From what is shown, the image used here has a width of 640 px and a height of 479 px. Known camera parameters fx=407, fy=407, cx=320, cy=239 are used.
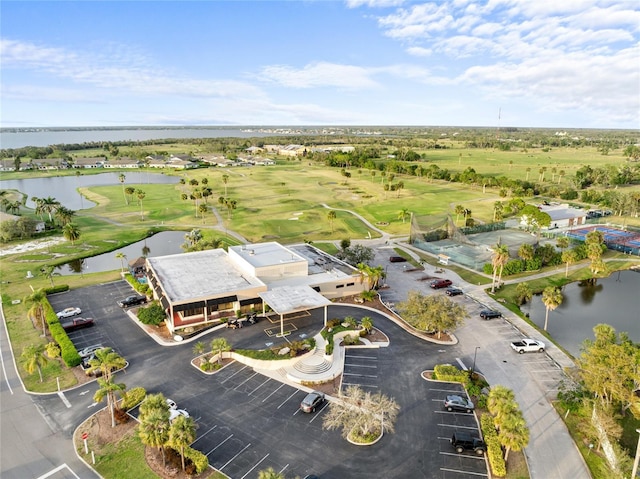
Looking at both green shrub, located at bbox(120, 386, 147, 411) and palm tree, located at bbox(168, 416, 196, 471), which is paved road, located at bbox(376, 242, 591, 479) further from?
green shrub, located at bbox(120, 386, 147, 411)

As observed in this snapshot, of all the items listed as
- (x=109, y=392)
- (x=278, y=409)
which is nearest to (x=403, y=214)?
(x=278, y=409)

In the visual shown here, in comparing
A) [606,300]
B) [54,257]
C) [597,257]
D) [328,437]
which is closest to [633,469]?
[328,437]

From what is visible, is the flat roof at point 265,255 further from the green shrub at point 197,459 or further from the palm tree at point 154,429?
the green shrub at point 197,459

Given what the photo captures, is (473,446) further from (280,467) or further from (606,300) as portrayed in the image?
(606,300)

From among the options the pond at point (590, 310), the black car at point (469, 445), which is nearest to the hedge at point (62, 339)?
the black car at point (469, 445)

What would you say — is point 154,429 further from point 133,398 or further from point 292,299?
point 292,299
